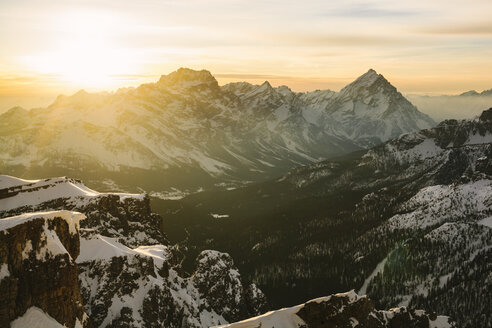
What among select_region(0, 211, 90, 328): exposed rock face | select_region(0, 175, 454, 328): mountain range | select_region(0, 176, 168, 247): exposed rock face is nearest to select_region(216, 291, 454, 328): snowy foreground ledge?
select_region(0, 175, 454, 328): mountain range

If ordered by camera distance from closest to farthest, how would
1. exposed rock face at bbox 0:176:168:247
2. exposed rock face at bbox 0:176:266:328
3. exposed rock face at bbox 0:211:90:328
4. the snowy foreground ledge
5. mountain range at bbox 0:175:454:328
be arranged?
1. exposed rock face at bbox 0:211:90:328
2. mountain range at bbox 0:175:454:328
3. the snowy foreground ledge
4. exposed rock face at bbox 0:176:266:328
5. exposed rock face at bbox 0:176:168:247

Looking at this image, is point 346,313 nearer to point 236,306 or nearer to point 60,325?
point 60,325

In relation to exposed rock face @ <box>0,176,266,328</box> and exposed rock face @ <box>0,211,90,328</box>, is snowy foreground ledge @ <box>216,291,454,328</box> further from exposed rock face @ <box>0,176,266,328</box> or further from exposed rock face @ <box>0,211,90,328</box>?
exposed rock face @ <box>0,176,266,328</box>

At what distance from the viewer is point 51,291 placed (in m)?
65.2

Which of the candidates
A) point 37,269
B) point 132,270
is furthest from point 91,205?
point 37,269

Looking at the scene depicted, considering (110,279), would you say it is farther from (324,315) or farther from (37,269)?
(324,315)

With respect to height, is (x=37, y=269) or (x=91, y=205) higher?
(x=37, y=269)

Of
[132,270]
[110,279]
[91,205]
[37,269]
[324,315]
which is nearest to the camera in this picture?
[37,269]

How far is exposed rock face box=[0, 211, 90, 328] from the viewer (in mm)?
60719

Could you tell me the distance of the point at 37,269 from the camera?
63625 mm

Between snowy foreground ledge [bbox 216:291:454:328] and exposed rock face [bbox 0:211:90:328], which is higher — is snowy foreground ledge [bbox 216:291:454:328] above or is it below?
below

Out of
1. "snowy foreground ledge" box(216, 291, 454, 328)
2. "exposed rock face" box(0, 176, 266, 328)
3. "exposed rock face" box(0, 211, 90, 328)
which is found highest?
"exposed rock face" box(0, 211, 90, 328)

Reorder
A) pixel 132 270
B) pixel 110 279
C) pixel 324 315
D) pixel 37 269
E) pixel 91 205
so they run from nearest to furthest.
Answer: pixel 37 269, pixel 324 315, pixel 110 279, pixel 132 270, pixel 91 205

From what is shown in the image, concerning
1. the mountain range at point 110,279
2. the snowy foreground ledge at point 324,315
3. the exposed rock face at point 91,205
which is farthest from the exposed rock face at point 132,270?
the snowy foreground ledge at point 324,315
